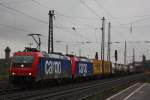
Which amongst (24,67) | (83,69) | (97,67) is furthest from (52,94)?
(97,67)

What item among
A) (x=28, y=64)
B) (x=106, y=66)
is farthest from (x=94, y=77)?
(x=28, y=64)

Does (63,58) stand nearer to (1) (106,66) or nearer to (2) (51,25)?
(2) (51,25)

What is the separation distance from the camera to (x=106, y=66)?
2744 inches

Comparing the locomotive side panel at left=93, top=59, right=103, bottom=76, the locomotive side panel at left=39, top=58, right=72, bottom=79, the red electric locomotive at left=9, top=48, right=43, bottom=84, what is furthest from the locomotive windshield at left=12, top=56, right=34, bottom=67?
the locomotive side panel at left=93, top=59, right=103, bottom=76

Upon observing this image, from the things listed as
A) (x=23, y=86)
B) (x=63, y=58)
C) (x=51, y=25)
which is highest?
(x=51, y=25)

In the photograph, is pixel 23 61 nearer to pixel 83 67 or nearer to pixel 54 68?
pixel 54 68

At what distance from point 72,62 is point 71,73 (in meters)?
1.95

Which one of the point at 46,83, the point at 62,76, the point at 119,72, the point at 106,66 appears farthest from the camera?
the point at 119,72

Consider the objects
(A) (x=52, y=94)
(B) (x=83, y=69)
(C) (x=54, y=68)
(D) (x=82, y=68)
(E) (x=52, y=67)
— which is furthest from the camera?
(B) (x=83, y=69)

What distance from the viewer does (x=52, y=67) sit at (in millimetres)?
36062

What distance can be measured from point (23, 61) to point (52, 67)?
410cm

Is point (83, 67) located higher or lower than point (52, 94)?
higher

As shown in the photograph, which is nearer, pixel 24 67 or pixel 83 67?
pixel 24 67

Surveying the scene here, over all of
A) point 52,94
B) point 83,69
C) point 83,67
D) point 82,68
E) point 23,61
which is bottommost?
point 52,94
